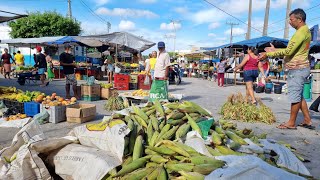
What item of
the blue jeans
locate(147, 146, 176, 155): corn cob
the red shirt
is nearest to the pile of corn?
the blue jeans

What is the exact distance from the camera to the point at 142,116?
3.92 m

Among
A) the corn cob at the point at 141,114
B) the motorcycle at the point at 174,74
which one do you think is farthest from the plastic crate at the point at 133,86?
the corn cob at the point at 141,114

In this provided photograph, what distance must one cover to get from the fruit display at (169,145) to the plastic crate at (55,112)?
3.07m

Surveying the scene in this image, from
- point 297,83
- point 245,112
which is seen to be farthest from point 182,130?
point 245,112

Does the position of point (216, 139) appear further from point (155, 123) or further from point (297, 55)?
point (297, 55)

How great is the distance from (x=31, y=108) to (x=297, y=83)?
6.21 metres

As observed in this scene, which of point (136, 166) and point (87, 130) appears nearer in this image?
point (136, 166)

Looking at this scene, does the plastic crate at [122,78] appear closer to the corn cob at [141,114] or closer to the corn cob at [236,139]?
the corn cob at [141,114]

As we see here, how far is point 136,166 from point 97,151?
551 millimetres

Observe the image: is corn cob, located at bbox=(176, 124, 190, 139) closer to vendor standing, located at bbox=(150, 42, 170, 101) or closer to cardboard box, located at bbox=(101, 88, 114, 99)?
vendor standing, located at bbox=(150, 42, 170, 101)

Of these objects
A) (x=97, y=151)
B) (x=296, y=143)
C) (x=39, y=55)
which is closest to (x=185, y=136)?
(x=97, y=151)

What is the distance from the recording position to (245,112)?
7.00 metres

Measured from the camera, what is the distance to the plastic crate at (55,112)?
650cm

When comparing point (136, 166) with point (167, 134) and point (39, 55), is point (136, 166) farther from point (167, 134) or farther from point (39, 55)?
point (39, 55)
